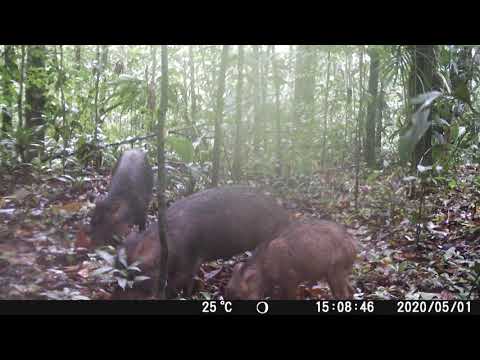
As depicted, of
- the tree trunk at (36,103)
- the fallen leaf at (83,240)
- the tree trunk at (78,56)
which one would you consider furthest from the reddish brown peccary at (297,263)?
the tree trunk at (36,103)

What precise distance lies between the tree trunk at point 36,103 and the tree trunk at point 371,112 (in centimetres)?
248

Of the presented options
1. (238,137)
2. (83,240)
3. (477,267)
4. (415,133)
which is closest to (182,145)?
(238,137)

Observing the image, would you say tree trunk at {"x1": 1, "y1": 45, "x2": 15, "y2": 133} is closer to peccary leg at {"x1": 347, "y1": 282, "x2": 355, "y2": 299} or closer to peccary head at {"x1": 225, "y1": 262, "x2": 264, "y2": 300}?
peccary head at {"x1": 225, "y1": 262, "x2": 264, "y2": 300}

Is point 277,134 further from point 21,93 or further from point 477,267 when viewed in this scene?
point 21,93

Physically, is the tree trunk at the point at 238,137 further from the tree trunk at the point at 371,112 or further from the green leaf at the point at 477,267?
the green leaf at the point at 477,267

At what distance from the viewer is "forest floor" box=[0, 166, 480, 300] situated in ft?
10.9

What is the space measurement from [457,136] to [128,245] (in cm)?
221

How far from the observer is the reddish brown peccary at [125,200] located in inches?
160

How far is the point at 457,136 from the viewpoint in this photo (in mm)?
3629

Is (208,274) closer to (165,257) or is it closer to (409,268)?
(165,257)
